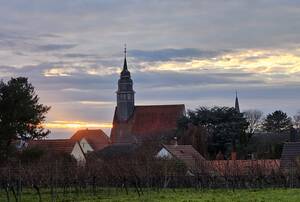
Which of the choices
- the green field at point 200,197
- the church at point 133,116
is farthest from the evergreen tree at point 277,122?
the green field at point 200,197

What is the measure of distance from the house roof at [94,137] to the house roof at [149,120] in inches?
61.3

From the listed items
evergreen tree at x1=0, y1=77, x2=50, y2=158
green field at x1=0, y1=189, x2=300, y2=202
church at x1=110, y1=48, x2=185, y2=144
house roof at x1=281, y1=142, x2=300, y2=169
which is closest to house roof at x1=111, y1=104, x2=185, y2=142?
church at x1=110, y1=48, x2=185, y2=144

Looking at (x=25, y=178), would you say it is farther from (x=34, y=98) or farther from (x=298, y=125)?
(x=298, y=125)

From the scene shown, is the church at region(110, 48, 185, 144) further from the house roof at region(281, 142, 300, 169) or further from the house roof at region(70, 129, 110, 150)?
the house roof at region(281, 142, 300, 169)

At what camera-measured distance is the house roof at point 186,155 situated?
51.8m

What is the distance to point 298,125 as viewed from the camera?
95.6 metres

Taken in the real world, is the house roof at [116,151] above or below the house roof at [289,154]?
above

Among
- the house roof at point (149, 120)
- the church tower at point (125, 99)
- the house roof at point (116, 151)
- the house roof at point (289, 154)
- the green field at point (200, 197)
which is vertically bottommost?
the green field at point (200, 197)

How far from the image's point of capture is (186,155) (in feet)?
186

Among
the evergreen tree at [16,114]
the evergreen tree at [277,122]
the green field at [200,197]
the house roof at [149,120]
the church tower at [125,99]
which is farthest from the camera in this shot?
the church tower at [125,99]

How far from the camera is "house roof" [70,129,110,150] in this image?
96375 mm

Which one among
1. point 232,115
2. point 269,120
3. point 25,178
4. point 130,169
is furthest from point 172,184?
point 269,120

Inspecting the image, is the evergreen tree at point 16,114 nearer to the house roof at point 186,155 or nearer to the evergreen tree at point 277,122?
the house roof at point 186,155

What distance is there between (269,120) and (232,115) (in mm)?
25309
